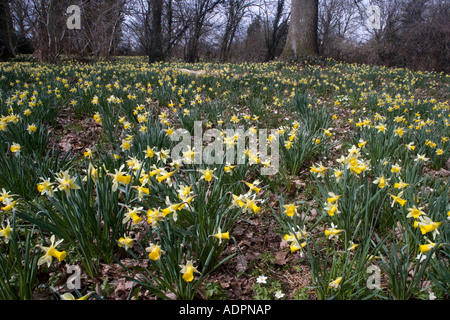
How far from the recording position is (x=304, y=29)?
1065cm

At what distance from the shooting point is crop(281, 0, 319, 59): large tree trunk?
34.7ft

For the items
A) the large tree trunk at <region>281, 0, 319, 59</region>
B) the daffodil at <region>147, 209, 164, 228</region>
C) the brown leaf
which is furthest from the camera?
the large tree trunk at <region>281, 0, 319, 59</region>

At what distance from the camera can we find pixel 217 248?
59.6 inches

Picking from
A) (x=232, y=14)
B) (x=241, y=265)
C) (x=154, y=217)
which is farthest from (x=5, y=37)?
(x=241, y=265)

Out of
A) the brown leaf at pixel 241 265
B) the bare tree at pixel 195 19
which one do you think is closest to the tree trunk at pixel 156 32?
the bare tree at pixel 195 19

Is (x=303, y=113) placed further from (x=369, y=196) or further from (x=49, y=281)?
(x=49, y=281)

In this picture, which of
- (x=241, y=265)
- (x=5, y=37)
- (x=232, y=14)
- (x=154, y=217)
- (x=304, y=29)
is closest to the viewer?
(x=154, y=217)

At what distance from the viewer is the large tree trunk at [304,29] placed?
10570 millimetres

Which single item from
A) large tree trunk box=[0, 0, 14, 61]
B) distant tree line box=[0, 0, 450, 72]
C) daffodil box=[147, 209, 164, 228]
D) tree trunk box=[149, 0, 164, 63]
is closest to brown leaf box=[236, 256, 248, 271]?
daffodil box=[147, 209, 164, 228]

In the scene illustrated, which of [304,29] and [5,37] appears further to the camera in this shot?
[5,37]

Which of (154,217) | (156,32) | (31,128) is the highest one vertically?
(156,32)

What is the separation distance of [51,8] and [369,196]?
12462 millimetres

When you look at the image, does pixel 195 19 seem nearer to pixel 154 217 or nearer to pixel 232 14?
pixel 232 14

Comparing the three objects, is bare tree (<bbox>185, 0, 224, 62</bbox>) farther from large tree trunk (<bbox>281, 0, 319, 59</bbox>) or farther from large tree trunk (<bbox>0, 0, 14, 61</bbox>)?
large tree trunk (<bbox>0, 0, 14, 61</bbox>)
